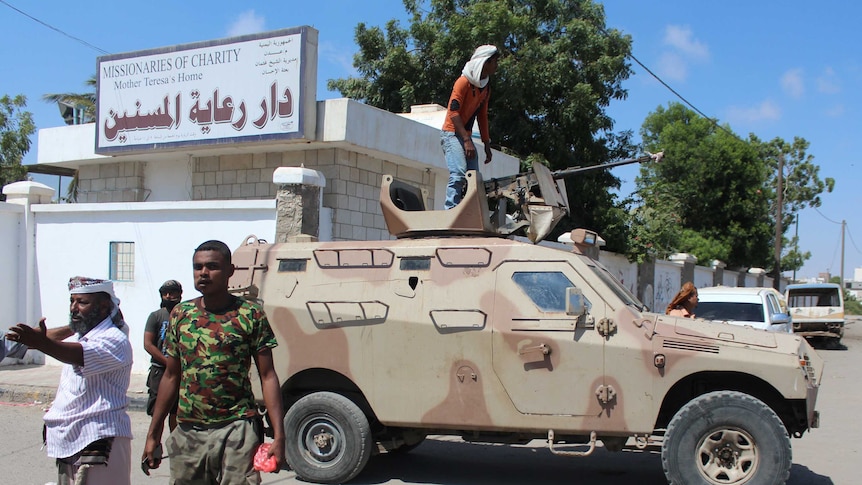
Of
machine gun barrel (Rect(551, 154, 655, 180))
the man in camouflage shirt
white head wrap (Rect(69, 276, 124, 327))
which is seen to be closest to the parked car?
machine gun barrel (Rect(551, 154, 655, 180))

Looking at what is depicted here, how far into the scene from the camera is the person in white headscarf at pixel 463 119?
7387 millimetres

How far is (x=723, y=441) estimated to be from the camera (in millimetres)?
5676

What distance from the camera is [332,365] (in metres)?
6.53

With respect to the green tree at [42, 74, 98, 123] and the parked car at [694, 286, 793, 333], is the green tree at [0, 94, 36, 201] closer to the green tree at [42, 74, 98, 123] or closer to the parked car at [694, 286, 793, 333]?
the green tree at [42, 74, 98, 123]

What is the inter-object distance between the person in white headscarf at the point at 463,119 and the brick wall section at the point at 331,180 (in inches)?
178

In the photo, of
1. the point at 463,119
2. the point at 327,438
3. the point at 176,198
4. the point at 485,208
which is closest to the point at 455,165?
the point at 463,119

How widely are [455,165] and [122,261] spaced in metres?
6.68

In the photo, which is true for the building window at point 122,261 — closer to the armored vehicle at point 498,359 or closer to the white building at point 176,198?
the white building at point 176,198

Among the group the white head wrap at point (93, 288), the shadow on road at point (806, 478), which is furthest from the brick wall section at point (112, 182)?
the shadow on road at point (806, 478)

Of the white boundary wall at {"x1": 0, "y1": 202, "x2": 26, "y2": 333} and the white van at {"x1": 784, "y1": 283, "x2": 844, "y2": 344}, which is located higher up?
the white boundary wall at {"x1": 0, "y1": 202, "x2": 26, "y2": 333}

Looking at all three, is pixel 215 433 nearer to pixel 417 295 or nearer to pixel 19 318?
pixel 417 295

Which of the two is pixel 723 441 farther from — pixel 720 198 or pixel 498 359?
pixel 720 198

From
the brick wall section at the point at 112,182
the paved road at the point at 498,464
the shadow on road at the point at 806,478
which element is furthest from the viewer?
the brick wall section at the point at 112,182

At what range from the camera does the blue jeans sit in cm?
732
